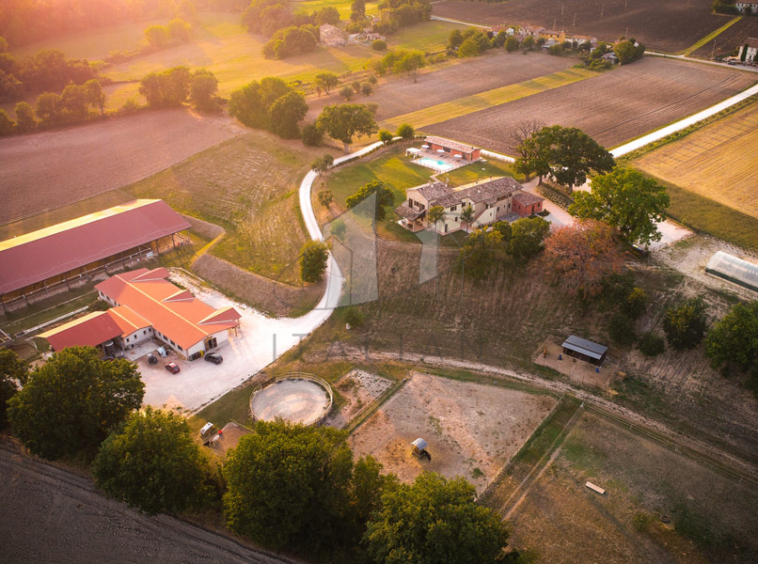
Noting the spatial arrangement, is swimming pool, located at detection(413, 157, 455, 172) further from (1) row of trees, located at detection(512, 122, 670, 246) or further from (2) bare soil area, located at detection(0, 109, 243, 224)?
(2) bare soil area, located at detection(0, 109, 243, 224)

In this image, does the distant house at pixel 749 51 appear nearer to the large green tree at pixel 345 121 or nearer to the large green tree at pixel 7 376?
the large green tree at pixel 345 121

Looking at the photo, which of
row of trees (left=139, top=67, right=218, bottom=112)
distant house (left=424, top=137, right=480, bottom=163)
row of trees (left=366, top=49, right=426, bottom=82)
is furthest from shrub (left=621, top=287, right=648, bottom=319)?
row of trees (left=139, top=67, right=218, bottom=112)

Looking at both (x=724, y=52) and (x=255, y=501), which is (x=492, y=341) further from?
(x=724, y=52)

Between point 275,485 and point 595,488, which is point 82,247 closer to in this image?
point 275,485

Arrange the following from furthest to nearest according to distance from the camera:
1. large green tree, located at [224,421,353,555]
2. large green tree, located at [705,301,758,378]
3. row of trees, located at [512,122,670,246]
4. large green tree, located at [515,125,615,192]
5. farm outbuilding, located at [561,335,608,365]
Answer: large green tree, located at [515,125,615,192]
row of trees, located at [512,122,670,246]
farm outbuilding, located at [561,335,608,365]
large green tree, located at [705,301,758,378]
large green tree, located at [224,421,353,555]

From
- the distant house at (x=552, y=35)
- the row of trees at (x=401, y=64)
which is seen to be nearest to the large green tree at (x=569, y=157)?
the row of trees at (x=401, y=64)

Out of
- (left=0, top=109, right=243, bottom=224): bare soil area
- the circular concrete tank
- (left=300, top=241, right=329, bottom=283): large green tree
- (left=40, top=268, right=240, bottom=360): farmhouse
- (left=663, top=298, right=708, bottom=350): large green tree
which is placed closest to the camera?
the circular concrete tank

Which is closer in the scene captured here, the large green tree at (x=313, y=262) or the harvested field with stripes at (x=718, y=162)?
the large green tree at (x=313, y=262)
